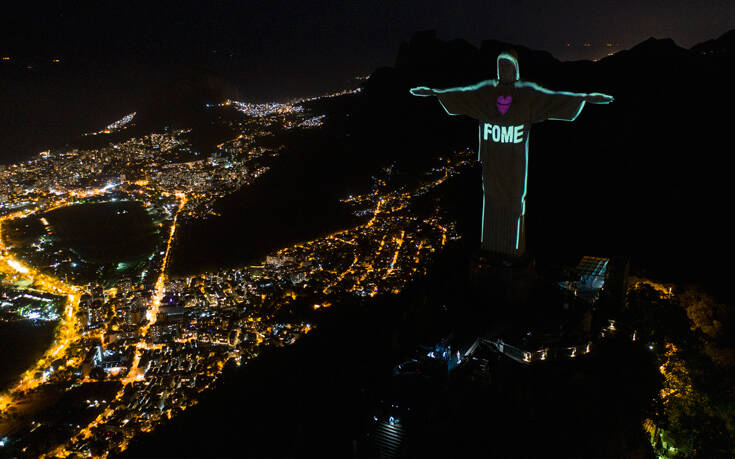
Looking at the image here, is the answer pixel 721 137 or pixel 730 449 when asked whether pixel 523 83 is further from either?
pixel 721 137

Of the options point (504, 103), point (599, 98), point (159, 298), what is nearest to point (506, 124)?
point (504, 103)

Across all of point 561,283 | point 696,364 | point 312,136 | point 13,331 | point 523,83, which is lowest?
point 13,331

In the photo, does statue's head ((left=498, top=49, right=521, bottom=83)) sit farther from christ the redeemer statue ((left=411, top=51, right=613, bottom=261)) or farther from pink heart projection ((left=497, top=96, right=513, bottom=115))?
pink heart projection ((left=497, top=96, right=513, bottom=115))

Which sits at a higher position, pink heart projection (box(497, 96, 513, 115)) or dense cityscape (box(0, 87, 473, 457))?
→ pink heart projection (box(497, 96, 513, 115))

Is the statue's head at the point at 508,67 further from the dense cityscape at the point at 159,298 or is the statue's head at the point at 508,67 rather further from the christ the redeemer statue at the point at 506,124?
the dense cityscape at the point at 159,298

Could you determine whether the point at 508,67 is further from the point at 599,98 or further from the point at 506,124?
the point at 599,98

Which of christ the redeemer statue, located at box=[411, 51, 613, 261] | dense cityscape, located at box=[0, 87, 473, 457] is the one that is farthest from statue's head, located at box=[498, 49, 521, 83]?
dense cityscape, located at box=[0, 87, 473, 457]

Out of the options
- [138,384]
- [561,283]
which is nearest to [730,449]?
[561,283]
